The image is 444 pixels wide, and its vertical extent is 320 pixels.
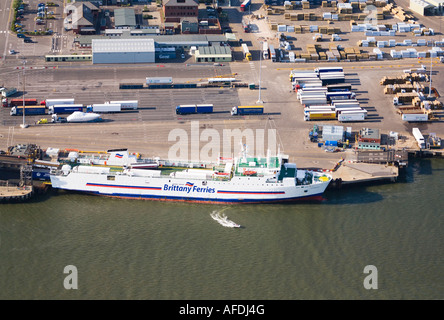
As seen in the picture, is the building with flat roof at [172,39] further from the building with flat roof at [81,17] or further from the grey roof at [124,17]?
the grey roof at [124,17]

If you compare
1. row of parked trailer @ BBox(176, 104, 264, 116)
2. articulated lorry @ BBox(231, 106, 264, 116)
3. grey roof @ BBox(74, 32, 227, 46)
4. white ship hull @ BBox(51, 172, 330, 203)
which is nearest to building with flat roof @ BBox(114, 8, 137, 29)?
grey roof @ BBox(74, 32, 227, 46)

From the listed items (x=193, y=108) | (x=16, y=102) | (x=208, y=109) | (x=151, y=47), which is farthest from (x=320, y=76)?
(x=16, y=102)

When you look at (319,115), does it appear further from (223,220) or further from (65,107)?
(65,107)

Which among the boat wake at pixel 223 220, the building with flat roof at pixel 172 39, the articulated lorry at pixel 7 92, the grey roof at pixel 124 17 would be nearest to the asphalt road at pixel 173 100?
the articulated lorry at pixel 7 92

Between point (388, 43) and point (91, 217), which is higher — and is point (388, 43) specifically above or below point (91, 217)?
above

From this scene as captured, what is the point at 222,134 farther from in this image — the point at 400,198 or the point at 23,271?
the point at 23,271

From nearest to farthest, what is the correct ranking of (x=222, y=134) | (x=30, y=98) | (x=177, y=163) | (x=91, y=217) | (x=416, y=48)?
(x=91, y=217) → (x=177, y=163) → (x=222, y=134) → (x=30, y=98) → (x=416, y=48)

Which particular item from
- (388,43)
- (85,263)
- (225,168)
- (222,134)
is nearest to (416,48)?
(388,43)
